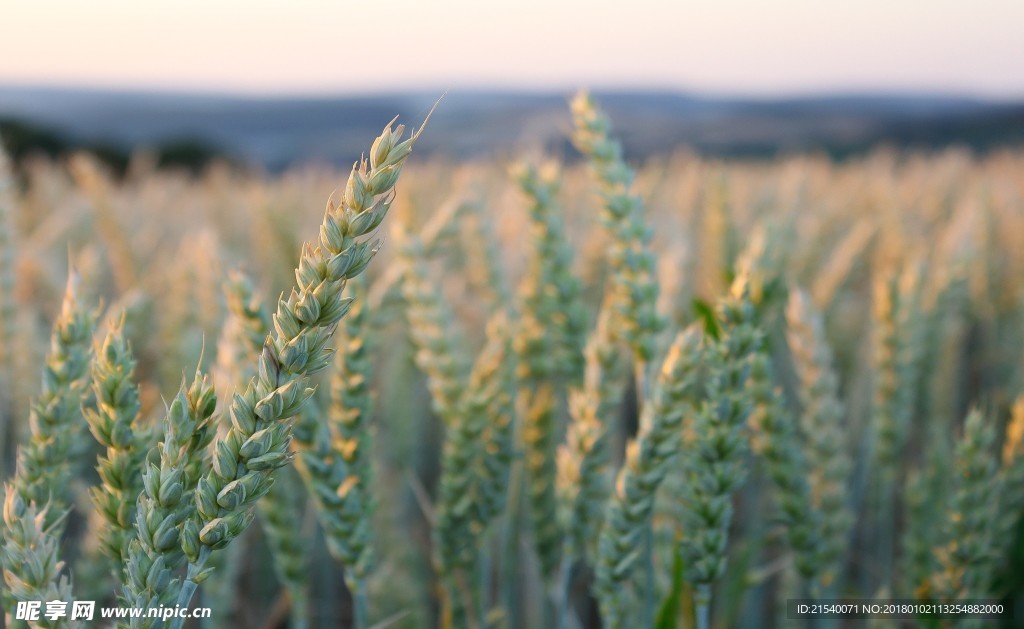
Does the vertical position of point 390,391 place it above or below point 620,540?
above

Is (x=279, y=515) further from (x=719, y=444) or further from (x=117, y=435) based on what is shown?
(x=719, y=444)

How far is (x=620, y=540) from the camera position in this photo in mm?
915

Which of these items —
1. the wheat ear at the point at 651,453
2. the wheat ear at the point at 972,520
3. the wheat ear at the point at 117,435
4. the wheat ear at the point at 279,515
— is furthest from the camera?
the wheat ear at the point at 972,520

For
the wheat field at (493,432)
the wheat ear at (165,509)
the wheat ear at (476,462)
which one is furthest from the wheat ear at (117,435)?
the wheat ear at (476,462)

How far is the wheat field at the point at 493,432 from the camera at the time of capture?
59 cm

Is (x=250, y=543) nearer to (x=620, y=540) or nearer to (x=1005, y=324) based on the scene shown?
(x=620, y=540)

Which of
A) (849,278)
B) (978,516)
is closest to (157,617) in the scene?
(978,516)

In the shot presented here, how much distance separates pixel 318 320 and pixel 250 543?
56.4 inches

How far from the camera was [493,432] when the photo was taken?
3.74 ft

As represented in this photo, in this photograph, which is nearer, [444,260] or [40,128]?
[444,260]

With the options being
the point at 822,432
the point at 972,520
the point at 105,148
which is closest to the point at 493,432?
the point at 822,432

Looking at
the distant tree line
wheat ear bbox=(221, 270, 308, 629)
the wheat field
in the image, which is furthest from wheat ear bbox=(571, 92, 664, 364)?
the distant tree line

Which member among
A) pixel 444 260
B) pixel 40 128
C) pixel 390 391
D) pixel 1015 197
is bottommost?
pixel 390 391

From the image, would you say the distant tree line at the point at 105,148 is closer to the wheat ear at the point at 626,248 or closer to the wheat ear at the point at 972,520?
the wheat ear at the point at 626,248
